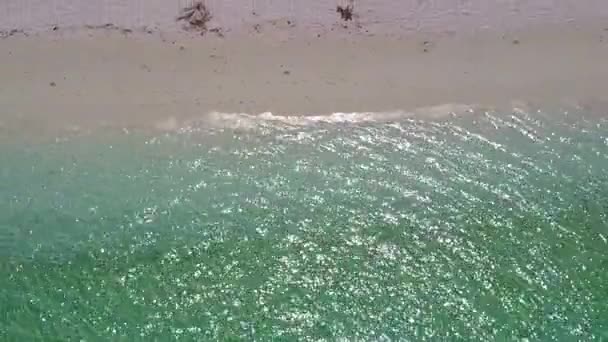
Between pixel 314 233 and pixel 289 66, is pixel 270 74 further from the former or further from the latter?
pixel 314 233

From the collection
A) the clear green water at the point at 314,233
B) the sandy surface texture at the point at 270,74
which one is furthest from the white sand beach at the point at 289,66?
the clear green water at the point at 314,233

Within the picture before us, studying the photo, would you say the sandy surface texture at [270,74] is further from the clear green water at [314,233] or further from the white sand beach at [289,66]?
the clear green water at [314,233]

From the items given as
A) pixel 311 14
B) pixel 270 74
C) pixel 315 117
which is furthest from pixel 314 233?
pixel 311 14

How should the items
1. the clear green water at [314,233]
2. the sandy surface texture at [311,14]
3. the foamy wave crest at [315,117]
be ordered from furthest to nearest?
the sandy surface texture at [311,14] < the foamy wave crest at [315,117] < the clear green water at [314,233]

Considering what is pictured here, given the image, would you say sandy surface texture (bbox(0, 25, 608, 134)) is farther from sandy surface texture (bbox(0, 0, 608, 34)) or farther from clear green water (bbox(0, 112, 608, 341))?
clear green water (bbox(0, 112, 608, 341))

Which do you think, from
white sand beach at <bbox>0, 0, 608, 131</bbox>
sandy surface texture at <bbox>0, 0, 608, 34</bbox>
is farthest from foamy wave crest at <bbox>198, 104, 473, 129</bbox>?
sandy surface texture at <bbox>0, 0, 608, 34</bbox>
